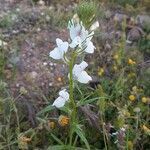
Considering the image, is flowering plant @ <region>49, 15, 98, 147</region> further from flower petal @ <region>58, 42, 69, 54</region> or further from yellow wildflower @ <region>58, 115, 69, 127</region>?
yellow wildflower @ <region>58, 115, 69, 127</region>

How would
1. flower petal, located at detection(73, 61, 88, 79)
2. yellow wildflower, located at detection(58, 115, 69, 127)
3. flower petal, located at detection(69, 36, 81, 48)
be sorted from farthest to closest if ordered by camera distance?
1. yellow wildflower, located at detection(58, 115, 69, 127)
2. flower petal, located at detection(73, 61, 88, 79)
3. flower petal, located at detection(69, 36, 81, 48)

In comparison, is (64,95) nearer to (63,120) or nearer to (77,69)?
(77,69)

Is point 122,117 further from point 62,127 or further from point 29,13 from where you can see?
point 29,13

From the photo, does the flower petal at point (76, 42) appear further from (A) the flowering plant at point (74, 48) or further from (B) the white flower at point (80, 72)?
(B) the white flower at point (80, 72)

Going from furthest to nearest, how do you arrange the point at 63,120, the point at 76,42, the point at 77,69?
the point at 63,120
the point at 77,69
the point at 76,42

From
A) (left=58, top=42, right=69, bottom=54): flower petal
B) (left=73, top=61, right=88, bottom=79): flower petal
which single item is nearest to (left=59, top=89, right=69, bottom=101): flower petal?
(left=73, top=61, right=88, bottom=79): flower petal

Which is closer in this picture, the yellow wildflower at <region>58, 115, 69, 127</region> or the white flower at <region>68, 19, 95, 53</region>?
the white flower at <region>68, 19, 95, 53</region>

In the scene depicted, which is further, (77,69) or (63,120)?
A: (63,120)

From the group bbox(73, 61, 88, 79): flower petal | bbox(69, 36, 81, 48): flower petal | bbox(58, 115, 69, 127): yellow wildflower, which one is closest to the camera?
bbox(69, 36, 81, 48): flower petal

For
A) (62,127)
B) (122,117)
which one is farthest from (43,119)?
(122,117)

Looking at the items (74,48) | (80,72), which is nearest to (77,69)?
(80,72)

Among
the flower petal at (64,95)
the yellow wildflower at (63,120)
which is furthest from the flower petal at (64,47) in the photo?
the yellow wildflower at (63,120)
